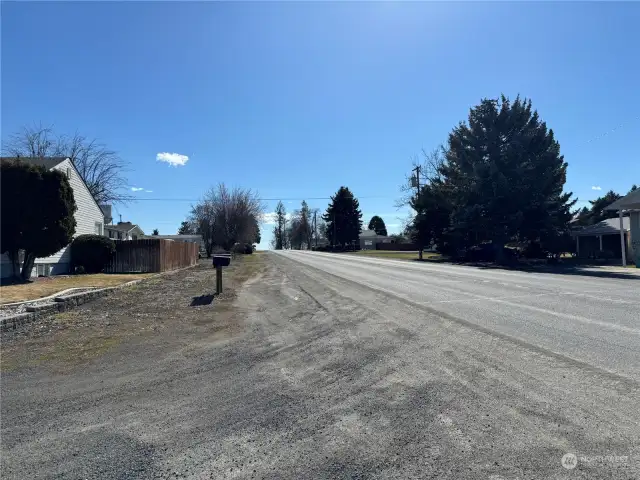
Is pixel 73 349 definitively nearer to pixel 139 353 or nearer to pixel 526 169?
pixel 139 353

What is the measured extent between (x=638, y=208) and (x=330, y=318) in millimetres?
28231

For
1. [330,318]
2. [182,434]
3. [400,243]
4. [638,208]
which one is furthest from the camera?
[400,243]

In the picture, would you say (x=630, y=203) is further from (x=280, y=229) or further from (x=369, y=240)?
(x=280, y=229)

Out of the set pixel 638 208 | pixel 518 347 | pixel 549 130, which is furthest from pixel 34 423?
pixel 549 130

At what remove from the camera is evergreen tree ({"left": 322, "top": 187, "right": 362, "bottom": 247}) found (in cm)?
9875

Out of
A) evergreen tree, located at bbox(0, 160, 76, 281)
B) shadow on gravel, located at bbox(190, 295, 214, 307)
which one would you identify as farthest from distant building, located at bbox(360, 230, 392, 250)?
shadow on gravel, located at bbox(190, 295, 214, 307)

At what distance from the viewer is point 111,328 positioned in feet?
30.5

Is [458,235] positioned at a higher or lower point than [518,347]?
higher

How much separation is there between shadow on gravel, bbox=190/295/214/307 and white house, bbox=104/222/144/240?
32.6m

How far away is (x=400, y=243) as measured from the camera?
94.5m

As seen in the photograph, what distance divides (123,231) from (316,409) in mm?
55286

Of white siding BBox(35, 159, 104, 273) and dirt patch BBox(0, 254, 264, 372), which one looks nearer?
dirt patch BBox(0, 254, 264, 372)

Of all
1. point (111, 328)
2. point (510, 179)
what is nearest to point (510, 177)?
point (510, 179)

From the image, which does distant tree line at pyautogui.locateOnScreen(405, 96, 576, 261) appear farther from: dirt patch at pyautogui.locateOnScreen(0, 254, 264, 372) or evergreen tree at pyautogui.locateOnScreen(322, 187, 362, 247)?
evergreen tree at pyautogui.locateOnScreen(322, 187, 362, 247)
